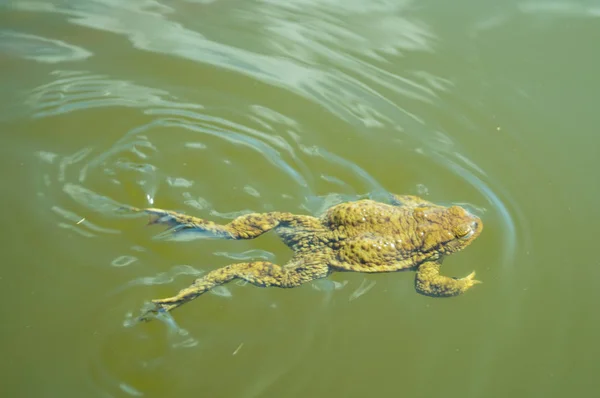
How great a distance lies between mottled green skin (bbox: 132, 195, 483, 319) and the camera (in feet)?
11.1

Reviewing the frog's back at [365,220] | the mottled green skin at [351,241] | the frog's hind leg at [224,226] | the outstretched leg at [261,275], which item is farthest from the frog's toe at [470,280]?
the frog's hind leg at [224,226]

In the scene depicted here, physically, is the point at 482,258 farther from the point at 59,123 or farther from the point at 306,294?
the point at 59,123

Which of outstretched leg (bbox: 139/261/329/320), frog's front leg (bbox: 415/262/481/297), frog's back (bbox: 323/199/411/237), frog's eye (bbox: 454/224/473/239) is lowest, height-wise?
outstretched leg (bbox: 139/261/329/320)

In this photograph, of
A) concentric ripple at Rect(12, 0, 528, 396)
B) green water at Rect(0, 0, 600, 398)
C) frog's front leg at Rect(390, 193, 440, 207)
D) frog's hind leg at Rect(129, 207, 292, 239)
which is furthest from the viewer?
frog's front leg at Rect(390, 193, 440, 207)

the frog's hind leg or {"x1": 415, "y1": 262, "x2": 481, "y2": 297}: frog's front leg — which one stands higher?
{"x1": 415, "y1": 262, "x2": 481, "y2": 297}: frog's front leg

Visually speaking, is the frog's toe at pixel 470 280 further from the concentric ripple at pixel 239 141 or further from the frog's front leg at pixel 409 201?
the frog's front leg at pixel 409 201

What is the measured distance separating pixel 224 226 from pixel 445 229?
1.55m

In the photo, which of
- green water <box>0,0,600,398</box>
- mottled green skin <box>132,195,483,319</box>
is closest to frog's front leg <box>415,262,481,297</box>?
mottled green skin <box>132,195,483,319</box>

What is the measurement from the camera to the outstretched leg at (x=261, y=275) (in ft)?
10.9

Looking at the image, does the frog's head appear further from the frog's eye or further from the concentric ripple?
the concentric ripple

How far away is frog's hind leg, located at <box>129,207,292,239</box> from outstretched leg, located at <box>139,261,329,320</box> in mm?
283

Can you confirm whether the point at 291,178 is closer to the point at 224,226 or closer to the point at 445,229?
the point at 224,226

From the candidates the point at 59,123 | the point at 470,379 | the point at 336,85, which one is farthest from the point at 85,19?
the point at 470,379

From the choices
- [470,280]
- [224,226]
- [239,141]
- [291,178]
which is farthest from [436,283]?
[239,141]
